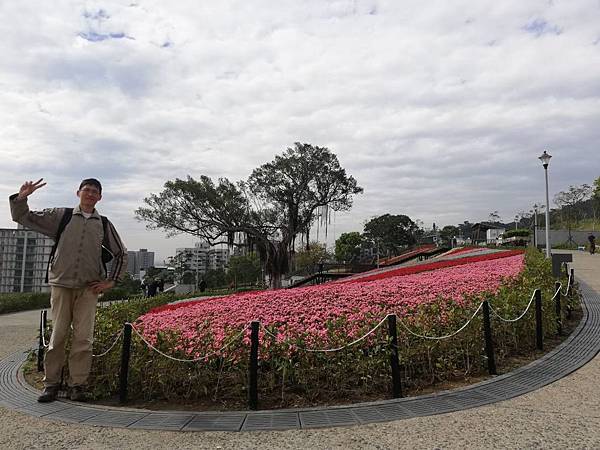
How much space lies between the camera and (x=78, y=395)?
14.3 ft

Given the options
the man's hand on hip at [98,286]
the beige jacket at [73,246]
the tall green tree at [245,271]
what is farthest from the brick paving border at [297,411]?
the tall green tree at [245,271]

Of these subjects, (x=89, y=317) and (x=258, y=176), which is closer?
(x=89, y=317)

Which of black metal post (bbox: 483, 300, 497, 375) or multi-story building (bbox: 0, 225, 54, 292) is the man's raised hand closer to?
black metal post (bbox: 483, 300, 497, 375)

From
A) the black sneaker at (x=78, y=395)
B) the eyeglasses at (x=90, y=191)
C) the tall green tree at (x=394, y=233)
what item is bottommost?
the black sneaker at (x=78, y=395)

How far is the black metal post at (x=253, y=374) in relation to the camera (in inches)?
156

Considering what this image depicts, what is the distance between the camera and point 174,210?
925 inches

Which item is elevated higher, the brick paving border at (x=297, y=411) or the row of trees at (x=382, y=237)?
the row of trees at (x=382, y=237)

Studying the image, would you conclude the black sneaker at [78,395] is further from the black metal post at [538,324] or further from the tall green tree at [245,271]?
the tall green tree at [245,271]

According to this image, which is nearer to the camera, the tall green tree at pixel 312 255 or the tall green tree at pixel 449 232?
the tall green tree at pixel 312 255

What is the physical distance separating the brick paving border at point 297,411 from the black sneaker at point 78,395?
0.08m

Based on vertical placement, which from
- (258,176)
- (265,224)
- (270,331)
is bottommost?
(270,331)

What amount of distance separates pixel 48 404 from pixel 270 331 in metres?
2.34

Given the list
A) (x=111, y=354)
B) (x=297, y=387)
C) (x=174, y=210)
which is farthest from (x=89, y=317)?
(x=174, y=210)

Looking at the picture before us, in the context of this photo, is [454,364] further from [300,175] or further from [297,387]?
[300,175]
